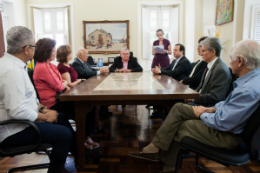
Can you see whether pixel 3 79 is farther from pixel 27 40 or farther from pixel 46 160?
pixel 46 160

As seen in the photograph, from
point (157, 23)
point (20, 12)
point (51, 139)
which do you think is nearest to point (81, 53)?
point (51, 139)

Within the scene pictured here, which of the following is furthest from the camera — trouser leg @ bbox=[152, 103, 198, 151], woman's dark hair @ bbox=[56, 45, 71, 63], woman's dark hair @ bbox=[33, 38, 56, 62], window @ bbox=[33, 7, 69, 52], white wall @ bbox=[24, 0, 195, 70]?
window @ bbox=[33, 7, 69, 52]

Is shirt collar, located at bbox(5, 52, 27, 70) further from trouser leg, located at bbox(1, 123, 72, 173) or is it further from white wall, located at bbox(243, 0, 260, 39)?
white wall, located at bbox(243, 0, 260, 39)

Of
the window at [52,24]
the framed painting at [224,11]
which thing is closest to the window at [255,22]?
the framed painting at [224,11]

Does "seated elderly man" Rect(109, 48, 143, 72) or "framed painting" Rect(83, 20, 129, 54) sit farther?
"framed painting" Rect(83, 20, 129, 54)

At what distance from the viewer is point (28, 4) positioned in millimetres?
6633

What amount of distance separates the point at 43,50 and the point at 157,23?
541 cm

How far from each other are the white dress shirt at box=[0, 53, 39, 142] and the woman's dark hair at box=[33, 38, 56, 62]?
0.67 m

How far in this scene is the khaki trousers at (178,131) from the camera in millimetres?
1525

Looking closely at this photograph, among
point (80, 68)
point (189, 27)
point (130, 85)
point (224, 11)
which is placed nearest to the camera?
point (130, 85)

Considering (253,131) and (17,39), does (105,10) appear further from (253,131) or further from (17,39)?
(253,131)

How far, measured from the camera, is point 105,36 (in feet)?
22.2

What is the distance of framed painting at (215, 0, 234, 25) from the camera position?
13.3ft

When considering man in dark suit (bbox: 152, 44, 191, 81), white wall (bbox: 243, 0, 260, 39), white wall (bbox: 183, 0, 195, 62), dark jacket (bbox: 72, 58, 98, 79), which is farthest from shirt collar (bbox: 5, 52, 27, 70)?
white wall (bbox: 183, 0, 195, 62)
